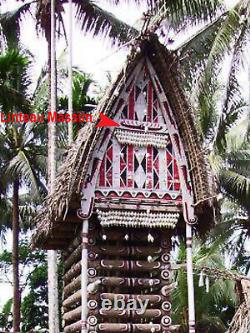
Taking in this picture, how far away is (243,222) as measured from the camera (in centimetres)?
2397

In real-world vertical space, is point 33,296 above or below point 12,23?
below

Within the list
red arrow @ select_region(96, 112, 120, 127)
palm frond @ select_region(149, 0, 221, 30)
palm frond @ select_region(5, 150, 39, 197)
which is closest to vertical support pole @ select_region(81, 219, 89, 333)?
red arrow @ select_region(96, 112, 120, 127)

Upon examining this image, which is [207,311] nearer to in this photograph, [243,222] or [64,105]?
[243,222]

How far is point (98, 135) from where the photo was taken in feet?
32.2

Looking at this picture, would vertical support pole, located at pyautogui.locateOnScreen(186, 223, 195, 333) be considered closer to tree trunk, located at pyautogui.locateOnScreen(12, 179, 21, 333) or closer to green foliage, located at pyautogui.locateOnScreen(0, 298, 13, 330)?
tree trunk, located at pyautogui.locateOnScreen(12, 179, 21, 333)

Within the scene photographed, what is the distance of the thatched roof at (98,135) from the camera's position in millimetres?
9594

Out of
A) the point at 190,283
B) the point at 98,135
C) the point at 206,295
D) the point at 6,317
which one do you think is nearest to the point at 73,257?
the point at 190,283

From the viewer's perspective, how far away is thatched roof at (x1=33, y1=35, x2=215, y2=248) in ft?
31.5

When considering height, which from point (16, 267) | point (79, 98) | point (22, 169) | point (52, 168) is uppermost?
point (79, 98)

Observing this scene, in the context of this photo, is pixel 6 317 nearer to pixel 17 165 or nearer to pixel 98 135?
pixel 17 165

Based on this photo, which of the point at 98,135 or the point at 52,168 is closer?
the point at 98,135

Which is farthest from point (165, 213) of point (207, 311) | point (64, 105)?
point (207, 311)

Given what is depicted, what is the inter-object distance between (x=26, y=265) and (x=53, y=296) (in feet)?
55.6

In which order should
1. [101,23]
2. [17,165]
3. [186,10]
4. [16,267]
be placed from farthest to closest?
[17,165], [16,267], [101,23], [186,10]
